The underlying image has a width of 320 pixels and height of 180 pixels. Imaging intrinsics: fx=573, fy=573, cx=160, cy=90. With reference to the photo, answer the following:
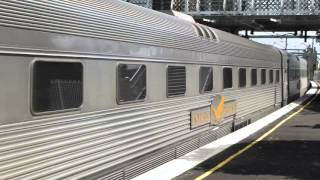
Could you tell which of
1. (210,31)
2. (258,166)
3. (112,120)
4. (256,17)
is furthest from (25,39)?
(256,17)

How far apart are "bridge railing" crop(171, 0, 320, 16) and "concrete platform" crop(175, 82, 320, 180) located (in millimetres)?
16785

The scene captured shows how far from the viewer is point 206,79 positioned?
41.7 ft

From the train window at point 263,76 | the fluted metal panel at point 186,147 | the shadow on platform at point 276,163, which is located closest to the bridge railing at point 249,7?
the train window at point 263,76

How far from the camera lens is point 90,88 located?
7.10 meters

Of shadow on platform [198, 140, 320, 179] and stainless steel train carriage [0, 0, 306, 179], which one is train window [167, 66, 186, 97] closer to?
stainless steel train carriage [0, 0, 306, 179]

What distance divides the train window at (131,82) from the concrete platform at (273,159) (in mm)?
1545

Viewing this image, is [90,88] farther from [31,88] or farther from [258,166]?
[258,166]

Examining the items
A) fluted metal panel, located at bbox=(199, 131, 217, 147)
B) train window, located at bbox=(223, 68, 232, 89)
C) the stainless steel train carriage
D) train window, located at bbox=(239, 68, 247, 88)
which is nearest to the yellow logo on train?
the stainless steel train carriage

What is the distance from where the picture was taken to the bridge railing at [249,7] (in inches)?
1256

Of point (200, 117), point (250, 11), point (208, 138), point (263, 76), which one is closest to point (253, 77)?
point (263, 76)

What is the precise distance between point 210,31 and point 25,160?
8.16 metres

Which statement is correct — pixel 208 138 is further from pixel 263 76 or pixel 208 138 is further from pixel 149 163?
pixel 263 76

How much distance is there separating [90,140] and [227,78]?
808 centimetres

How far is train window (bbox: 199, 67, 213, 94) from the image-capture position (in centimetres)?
1226
